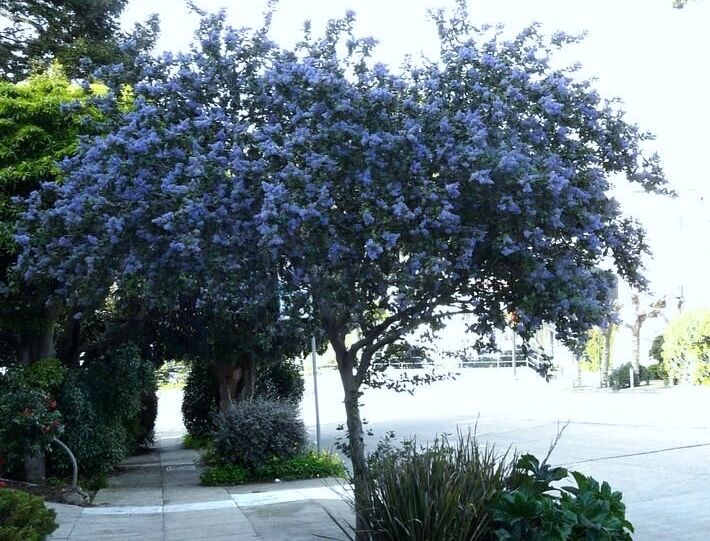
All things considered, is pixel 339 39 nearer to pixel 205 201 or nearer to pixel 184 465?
pixel 205 201

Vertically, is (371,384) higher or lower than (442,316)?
lower

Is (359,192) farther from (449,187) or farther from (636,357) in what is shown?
(636,357)

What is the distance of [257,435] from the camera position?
47.6ft

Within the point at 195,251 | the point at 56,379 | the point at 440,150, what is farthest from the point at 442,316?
the point at 56,379

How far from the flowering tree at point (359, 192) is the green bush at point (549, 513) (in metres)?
1.12

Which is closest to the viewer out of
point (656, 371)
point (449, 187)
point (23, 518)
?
point (449, 187)

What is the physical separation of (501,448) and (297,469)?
14.7 ft

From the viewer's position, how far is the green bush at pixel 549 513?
667 centimetres

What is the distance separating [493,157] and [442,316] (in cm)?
183

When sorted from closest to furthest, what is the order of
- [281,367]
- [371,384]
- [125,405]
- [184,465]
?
1. [371,384]
2. [125,405]
3. [184,465]
4. [281,367]

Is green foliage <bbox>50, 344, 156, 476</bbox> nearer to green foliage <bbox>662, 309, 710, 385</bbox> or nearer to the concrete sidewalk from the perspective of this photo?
the concrete sidewalk

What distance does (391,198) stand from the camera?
22.6 feet

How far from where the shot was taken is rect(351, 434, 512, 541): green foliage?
21.8ft

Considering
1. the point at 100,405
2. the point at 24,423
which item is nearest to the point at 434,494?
the point at 24,423
